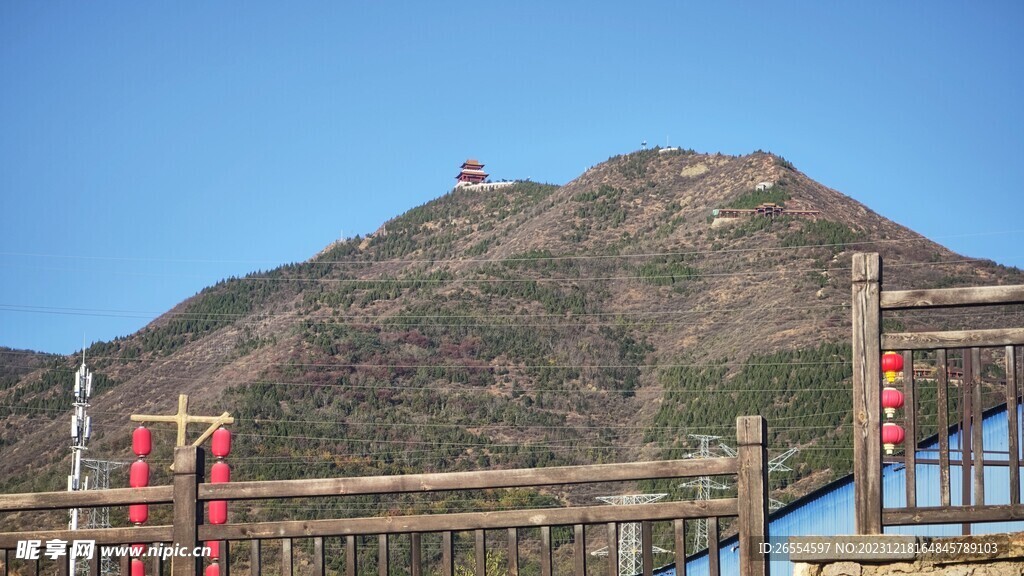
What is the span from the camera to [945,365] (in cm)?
528

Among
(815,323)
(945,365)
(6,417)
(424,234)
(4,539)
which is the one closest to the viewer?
(945,365)

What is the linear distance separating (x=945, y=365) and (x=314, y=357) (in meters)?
73.0

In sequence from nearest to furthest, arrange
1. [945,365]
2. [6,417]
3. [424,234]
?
1. [945,365]
2. [6,417]
3. [424,234]

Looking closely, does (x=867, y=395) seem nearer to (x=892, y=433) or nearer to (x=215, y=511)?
(x=892, y=433)

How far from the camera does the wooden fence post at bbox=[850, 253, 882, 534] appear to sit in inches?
202

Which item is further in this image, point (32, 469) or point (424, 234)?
point (424, 234)

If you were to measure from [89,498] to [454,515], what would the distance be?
69.2 inches

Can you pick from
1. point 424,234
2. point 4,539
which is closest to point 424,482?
point 4,539

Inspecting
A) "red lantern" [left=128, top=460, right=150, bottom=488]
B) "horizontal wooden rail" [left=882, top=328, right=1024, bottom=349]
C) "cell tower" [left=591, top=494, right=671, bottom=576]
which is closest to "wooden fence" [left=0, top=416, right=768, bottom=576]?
"horizontal wooden rail" [left=882, top=328, right=1024, bottom=349]

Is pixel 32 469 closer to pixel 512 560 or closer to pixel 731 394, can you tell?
pixel 731 394

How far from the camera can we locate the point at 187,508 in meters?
5.73

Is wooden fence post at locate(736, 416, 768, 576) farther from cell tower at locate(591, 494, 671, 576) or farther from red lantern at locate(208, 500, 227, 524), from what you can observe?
cell tower at locate(591, 494, 671, 576)

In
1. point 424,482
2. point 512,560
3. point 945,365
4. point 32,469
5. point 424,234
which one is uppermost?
point 424,234

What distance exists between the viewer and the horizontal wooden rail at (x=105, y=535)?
18.9 feet
